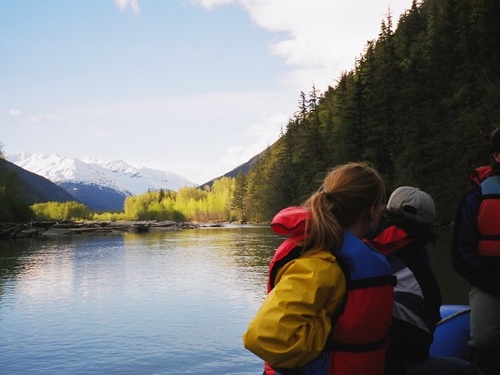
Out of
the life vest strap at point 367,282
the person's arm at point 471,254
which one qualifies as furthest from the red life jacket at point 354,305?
the person's arm at point 471,254

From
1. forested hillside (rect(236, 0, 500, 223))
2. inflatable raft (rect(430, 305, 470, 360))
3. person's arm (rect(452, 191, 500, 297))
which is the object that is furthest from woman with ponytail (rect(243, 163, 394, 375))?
forested hillside (rect(236, 0, 500, 223))

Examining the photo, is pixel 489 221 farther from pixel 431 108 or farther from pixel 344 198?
pixel 431 108

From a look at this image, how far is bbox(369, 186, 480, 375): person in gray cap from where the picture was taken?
295cm

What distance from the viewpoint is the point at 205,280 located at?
20609 millimetres

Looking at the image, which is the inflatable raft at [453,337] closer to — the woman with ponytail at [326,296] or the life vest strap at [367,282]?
the woman with ponytail at [326,296]

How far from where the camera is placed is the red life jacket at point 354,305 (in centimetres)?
253

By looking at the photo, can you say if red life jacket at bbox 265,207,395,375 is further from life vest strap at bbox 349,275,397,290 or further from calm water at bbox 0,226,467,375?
calm water at bbox 0,226,467,375

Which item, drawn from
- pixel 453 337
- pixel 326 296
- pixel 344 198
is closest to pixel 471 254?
pixel 453 337

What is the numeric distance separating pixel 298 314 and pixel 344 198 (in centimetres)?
63

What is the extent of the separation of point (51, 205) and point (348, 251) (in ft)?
519

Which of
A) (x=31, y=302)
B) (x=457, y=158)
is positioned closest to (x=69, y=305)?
(x=31, y=302)

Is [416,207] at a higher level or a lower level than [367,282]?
higher

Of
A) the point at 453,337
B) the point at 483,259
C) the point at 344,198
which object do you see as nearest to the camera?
the point at 344,198

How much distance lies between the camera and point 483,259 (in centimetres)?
406
